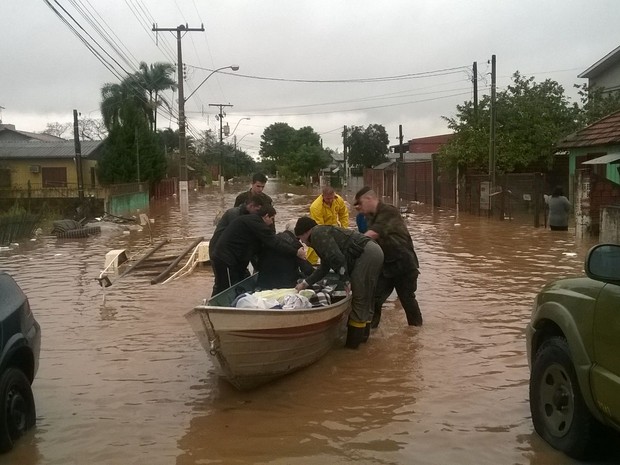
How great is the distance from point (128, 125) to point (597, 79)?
28108 mm

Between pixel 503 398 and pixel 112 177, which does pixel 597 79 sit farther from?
pixel 503 398

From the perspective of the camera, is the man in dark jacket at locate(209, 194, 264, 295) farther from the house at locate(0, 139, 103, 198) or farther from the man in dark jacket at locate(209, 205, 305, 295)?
the house at locate(0, 139, 103, 198)

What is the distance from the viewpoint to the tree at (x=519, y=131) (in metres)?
31.6

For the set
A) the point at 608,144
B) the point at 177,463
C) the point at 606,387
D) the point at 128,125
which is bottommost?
the point at 177,463

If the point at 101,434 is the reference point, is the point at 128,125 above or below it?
above

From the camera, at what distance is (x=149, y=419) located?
6.48 metres

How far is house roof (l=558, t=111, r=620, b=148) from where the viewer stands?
20.4m

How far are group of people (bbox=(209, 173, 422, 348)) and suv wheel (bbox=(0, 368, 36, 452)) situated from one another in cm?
310

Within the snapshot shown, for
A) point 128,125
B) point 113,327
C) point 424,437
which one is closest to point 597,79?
point 128,125

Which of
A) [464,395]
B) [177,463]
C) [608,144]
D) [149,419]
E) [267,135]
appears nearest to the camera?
[177,463]

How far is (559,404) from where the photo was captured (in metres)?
5.29

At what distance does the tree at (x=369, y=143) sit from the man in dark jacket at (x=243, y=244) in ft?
224

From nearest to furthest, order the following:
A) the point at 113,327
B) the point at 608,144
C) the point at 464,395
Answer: the point at 464,395
the point at 113,327
the point at 608,144

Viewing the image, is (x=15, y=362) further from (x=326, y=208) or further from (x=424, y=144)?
Result: (x=424, y=144)
